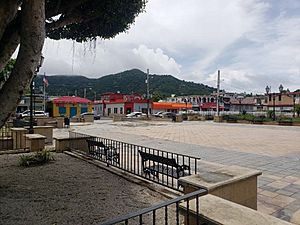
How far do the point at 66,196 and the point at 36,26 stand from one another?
3129mm

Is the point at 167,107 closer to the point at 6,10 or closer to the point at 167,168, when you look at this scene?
the point at 167,168

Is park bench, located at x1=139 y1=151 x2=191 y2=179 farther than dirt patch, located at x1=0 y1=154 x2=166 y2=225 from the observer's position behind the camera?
Yes

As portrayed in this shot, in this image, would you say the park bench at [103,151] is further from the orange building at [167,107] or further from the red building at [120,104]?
the orange building at [167,107]

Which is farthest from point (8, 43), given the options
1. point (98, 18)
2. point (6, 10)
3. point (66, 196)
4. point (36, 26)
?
point (98, 18)

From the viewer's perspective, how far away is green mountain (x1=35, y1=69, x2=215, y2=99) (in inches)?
3548

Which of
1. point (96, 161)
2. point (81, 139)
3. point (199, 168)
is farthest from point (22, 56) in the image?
point (81, 139)

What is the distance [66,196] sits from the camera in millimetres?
4770

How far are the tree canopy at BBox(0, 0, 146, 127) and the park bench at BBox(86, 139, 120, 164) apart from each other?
3346 mm

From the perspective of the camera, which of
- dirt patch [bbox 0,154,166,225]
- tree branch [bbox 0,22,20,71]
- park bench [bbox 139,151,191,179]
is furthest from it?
park bench [bbox 139,151,191,179]

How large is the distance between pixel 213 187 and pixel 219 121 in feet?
104

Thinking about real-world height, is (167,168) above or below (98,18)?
below

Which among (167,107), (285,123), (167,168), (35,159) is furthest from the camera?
(167,107)

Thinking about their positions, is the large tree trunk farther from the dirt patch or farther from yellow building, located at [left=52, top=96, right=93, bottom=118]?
yellow building, located at [left=52, top=96, right=93, bottom=118]

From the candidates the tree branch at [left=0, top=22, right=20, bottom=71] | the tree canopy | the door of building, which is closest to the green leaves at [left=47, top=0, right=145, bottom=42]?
the tree canopy
